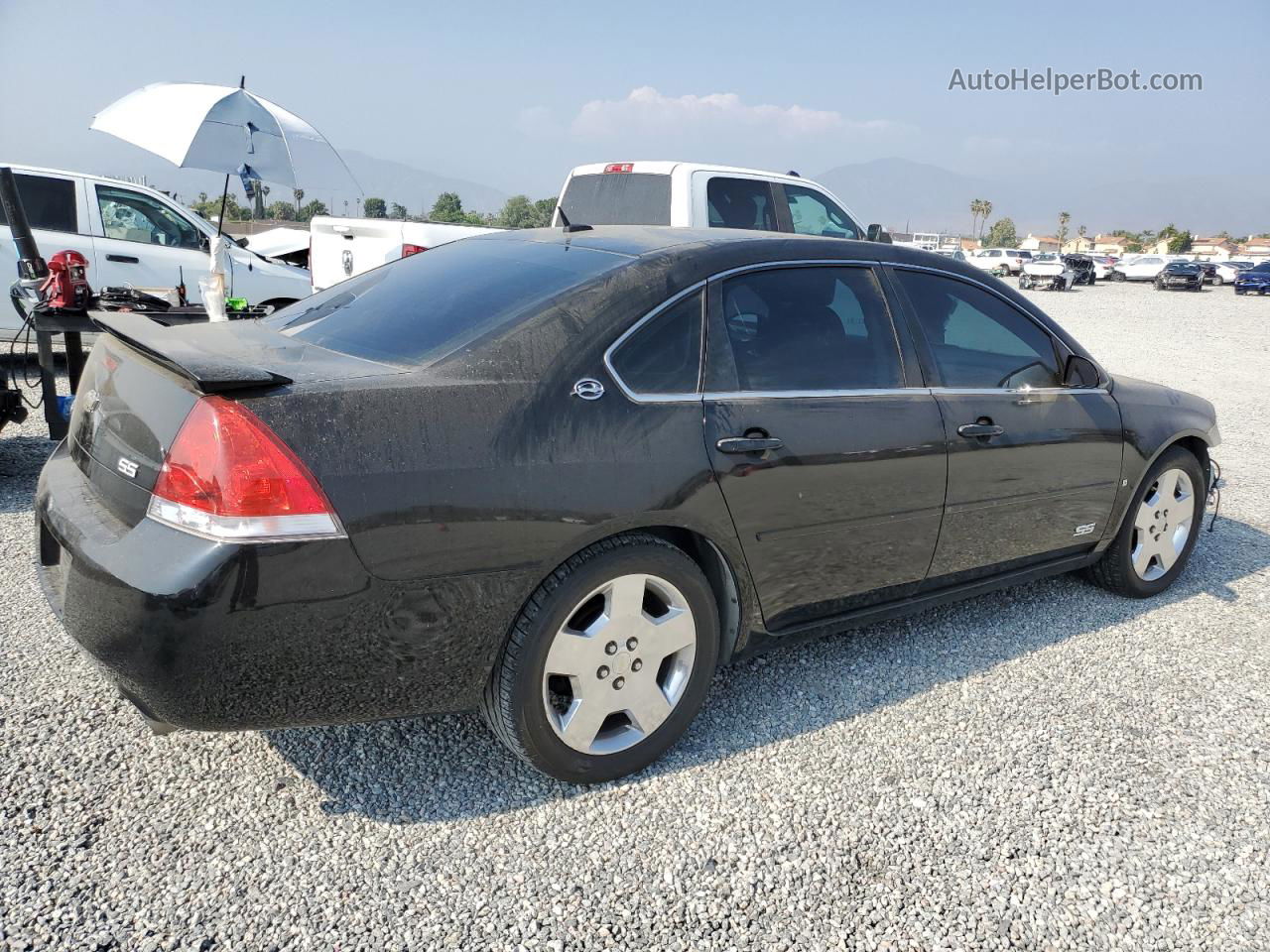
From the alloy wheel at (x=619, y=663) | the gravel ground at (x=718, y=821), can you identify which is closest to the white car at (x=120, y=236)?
the gravel ground at (x=718, y=821)

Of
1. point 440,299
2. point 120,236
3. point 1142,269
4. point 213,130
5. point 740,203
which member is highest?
point 1142,269

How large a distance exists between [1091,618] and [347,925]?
334 cm

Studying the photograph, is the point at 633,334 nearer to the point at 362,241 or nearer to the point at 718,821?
the point at 718,821

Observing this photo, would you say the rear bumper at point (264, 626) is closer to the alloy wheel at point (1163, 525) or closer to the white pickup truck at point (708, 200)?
the alloy wheel at point (1163, 525)

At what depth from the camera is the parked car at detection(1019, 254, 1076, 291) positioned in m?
39.3

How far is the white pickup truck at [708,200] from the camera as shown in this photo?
790 centimetres

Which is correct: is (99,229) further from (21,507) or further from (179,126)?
(21,507)

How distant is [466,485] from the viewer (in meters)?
2.33

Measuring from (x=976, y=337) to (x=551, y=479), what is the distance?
6.61ft

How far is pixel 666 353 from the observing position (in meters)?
2.78

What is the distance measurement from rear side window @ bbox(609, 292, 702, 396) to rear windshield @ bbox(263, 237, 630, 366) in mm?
246

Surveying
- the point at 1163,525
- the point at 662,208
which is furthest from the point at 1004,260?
the point at 1163,525

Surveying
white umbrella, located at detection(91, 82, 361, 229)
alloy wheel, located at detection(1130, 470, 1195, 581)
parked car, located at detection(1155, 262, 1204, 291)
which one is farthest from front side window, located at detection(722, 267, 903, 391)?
parked car, located at detection(1155, 262, 1204, 291)

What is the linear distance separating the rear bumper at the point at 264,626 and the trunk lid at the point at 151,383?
137mm
